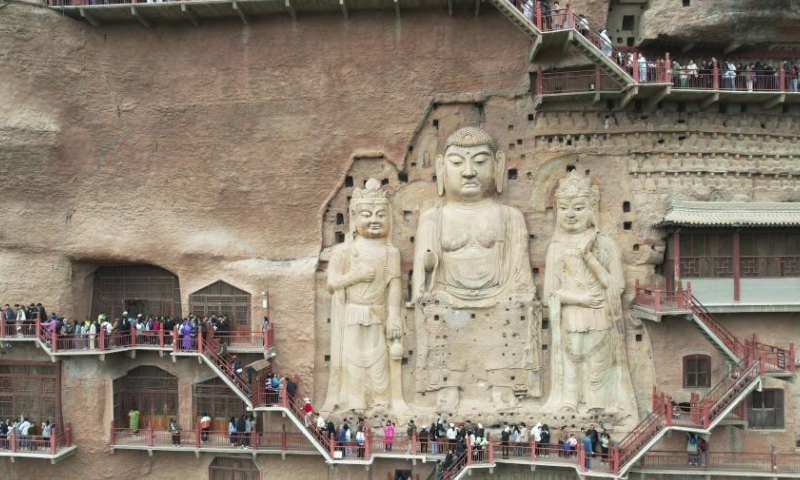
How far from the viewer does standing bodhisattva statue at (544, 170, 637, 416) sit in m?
18.5

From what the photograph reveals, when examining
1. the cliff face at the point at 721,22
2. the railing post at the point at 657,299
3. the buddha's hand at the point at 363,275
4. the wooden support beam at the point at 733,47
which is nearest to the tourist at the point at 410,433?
the buddha's hand at the point at 363,275

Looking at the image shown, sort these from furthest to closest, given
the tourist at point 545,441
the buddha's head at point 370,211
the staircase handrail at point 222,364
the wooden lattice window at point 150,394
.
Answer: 1. the wooden lattice window at point 150,394
2. the buddha's head at point 370,211
3. the staircase handrail at point 222,364
4. the tourist at point 545,441

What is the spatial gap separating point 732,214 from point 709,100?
319 cm

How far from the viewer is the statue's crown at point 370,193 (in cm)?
1927

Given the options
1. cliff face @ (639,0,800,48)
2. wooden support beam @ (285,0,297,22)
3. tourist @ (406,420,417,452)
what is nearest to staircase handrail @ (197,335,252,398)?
tourist @ (406,420,417,452)

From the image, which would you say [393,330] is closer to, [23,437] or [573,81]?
[573,81]

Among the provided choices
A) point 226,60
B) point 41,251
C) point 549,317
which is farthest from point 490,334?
point 41,251

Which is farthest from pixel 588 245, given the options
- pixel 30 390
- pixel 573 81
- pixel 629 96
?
pixel 30 390

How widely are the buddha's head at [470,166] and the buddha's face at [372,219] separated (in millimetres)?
1909

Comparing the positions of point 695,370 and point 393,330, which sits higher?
point 393,330

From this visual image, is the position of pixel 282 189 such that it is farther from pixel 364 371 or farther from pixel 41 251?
pixel 41 251

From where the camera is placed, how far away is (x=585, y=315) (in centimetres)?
1858

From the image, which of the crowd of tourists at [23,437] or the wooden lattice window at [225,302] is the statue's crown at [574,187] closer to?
the wooden lattice window at [225,302]

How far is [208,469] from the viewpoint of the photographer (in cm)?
2017
